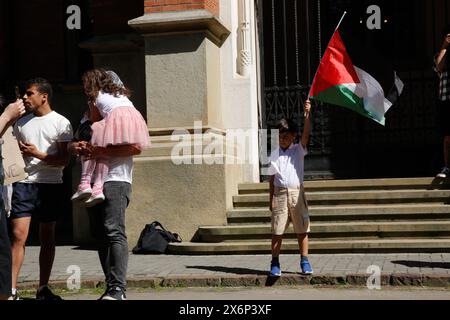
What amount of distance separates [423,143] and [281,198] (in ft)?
22.8

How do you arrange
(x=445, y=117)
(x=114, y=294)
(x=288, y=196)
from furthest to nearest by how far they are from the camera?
(x=445, y=117) → (x=288, y=196) → (x=114, y=294)

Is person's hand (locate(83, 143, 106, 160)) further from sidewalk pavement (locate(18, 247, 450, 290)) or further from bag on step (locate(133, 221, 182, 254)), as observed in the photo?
bag on step (locate(133, 221, 182, 254))

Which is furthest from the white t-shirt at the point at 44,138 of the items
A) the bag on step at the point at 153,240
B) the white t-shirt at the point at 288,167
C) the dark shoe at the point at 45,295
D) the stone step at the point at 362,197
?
the stone step at the point at 362,197

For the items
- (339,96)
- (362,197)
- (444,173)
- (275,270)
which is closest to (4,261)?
(275,270)

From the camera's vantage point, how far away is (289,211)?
8555mm

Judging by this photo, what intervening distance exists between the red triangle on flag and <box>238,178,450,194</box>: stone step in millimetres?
3163

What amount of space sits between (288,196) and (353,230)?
236cm

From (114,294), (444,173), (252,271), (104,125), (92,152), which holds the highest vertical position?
(104,125)

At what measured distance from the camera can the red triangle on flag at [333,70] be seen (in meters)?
8.77

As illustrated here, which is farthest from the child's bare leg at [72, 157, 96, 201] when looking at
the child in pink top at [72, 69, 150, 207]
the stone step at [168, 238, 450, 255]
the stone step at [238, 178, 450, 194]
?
the stone step at [238, 178, 450, 194]

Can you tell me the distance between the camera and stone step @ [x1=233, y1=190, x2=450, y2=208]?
11094mm

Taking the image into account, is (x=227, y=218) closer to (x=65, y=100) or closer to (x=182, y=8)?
(x=182, y=8)

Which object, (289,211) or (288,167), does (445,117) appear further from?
(289,211)

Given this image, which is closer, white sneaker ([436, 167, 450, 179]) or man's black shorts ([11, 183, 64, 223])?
man's black shorts ([11, 183, 64, 223])
